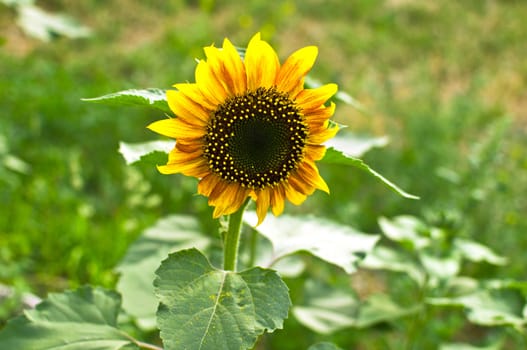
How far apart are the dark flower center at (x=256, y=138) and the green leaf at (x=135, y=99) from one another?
0.11 metres

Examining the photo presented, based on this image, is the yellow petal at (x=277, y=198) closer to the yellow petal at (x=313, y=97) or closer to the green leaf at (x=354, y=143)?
the yellow petal at (x=313, y=97)

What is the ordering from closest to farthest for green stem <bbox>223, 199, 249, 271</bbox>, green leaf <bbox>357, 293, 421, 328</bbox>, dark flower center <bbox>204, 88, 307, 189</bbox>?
1. dark flower center <bbox>204, 88, 307, 189</bbox>
2. green stem <bbox>223, 199, 249, 271</bbox>
3. green leaf <bbox>357, 293, 421, 328</bbox>

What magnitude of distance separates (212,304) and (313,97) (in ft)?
1.46

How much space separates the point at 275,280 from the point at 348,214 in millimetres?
1728

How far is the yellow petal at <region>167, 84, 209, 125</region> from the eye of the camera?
116 centimetres

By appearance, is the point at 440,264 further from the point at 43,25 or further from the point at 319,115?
the point at 43,25

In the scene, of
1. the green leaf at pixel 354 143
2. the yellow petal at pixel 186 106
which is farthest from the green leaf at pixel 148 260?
the yellow petal at pixel 186 106

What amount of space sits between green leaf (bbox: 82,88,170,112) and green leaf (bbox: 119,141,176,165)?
94 mm

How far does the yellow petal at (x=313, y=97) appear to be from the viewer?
3.97 ft

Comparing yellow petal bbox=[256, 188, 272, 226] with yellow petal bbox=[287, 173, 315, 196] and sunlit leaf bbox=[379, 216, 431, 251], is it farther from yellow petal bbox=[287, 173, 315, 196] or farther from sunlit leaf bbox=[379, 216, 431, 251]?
sunlit leaf bbox=[379, 216, 431, 251]

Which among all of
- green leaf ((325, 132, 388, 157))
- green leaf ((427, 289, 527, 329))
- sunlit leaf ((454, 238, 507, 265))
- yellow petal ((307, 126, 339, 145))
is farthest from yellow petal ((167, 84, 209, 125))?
sunlit leaf ((454, 238, 507, 265))

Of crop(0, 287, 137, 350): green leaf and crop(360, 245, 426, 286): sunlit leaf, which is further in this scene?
crop(360, 245, 426, 286): sunlit leaf

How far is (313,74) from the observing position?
4.95m

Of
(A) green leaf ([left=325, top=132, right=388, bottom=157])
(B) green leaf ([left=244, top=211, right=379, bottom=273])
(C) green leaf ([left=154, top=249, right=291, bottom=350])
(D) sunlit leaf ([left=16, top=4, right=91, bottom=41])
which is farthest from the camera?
(D) sunlit leaf ([left=16, top=4, right=91, bottom=41])
